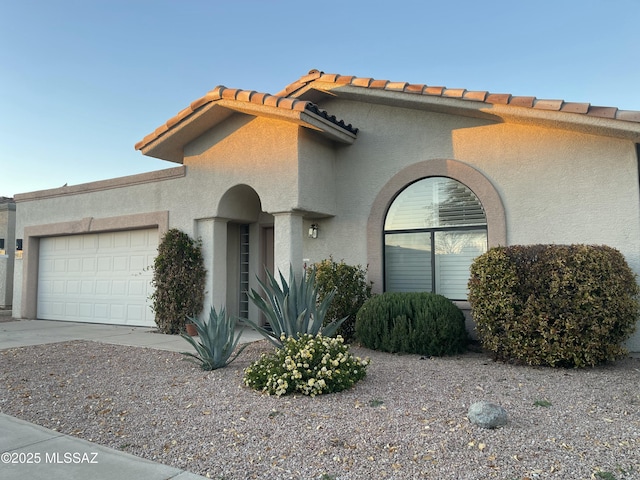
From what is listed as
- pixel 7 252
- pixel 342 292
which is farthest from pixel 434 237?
pixel 7 252

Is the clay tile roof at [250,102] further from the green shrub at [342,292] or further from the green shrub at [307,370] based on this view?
the green shrub at [307,370]

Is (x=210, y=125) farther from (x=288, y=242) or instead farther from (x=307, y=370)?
(x=307, y=370)

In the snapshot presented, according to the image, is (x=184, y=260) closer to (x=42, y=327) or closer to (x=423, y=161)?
(x=42, y=327)

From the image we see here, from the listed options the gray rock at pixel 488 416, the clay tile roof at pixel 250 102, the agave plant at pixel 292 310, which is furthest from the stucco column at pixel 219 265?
the gray rock at pixel 488 416

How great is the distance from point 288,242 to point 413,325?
308 centimetres

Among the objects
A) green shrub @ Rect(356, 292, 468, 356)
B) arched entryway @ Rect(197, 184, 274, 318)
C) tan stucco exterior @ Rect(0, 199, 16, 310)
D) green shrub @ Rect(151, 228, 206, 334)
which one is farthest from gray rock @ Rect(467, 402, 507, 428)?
tan stucco exterior @ Rect(0, 199, 16, 310)

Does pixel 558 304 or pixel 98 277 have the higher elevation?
pixel 98 277

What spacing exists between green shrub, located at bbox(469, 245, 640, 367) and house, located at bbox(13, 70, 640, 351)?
4.66ft

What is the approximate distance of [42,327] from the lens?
1201 centimetres

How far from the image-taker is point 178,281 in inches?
415

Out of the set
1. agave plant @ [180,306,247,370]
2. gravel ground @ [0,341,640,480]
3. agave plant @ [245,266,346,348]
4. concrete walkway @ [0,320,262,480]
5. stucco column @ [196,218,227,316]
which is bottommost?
concrete walkway @ [0,320,262,480]

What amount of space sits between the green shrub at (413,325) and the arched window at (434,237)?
4.01 ft

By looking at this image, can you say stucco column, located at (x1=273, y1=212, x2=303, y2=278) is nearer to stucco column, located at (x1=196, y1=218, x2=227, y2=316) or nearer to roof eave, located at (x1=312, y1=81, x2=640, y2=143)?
stucco column, located at (x1=196, y1=218, x2=227, y2=316)

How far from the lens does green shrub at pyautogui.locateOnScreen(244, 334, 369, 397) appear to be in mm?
5281
